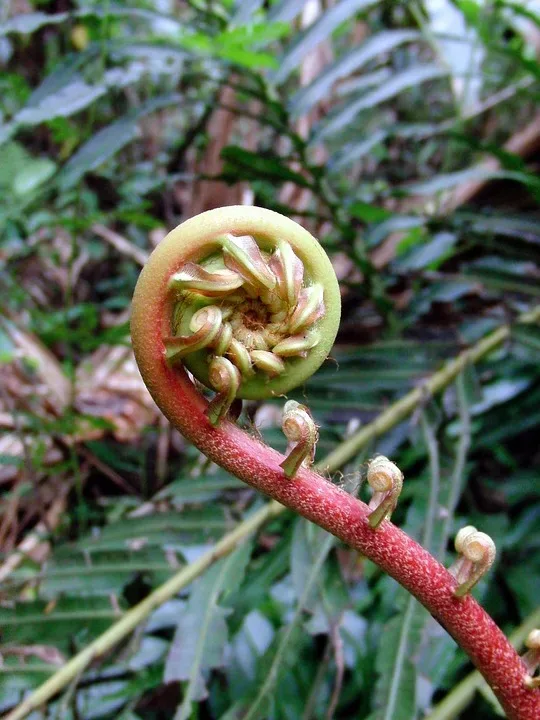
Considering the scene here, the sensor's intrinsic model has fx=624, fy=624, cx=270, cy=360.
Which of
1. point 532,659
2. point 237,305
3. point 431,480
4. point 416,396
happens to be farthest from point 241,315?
point 416,396

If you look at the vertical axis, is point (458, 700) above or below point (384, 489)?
below

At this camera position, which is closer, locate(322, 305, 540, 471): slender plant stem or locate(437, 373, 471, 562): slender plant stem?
locate(437, 373, 471, 562): slender plant stem

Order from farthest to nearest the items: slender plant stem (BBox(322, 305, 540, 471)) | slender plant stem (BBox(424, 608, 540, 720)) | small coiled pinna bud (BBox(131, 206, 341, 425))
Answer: slender plant stem (BBox(322, 305, 540, 471)) → slender plant stem (BBox(424, 608, 540, 720)) → small coiled pinna bud (BBox(131, 206, 341, 425))

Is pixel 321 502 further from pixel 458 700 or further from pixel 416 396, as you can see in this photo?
pixel 416 396

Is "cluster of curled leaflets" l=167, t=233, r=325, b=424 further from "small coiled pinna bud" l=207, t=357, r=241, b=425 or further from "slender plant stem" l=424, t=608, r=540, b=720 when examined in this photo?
"slender plant stem" l=424, t=608, r=540, b=720

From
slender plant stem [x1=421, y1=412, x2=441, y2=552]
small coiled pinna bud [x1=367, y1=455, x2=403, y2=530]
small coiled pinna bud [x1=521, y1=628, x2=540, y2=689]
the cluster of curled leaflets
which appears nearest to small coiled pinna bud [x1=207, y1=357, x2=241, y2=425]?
the cluster of curled leaflets

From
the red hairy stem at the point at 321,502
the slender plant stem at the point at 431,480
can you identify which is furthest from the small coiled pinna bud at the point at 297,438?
the slender plant stem at the point at 431,480

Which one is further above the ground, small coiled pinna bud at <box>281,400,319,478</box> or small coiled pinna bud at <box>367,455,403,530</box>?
small coiled pinna bud at <box>281,400,319,478</box>
